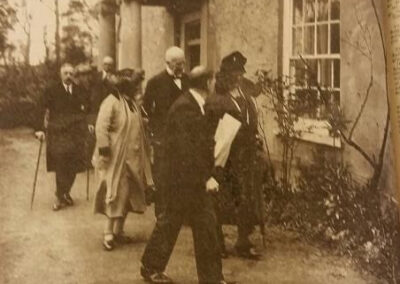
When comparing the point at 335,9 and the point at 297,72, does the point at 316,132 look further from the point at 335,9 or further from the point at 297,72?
the point at 335,9

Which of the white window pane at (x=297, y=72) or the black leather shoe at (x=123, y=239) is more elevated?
the white window pane at (x=297, y=72)

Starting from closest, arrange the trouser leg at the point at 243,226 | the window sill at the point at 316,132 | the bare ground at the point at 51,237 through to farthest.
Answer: the bare ground at the point at 51,237, the trouser leg at the point at 243,226, the window sill at the point at 316,132

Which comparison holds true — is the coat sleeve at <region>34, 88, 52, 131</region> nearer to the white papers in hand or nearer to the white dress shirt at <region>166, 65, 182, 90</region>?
the white dress shirt at <region>166, 65, 182, 90</region>

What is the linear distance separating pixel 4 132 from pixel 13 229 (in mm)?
246

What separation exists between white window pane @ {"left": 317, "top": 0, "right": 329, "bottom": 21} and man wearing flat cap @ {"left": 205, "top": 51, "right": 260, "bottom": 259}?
30 cm

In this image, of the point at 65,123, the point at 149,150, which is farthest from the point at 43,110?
the point at 149,150

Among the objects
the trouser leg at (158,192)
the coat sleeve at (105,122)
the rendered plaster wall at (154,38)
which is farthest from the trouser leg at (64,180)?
the rendered plaster wall at (154,38)

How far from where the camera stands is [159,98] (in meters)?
1.50

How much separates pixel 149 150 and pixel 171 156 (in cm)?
6

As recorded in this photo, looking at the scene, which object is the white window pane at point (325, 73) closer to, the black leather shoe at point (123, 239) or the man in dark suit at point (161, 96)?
the man in dark suit at point (161, 96)

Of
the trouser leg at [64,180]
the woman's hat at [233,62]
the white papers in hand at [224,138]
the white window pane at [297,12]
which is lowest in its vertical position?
the trouser leg at [64,180]

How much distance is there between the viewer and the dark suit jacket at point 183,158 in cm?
150

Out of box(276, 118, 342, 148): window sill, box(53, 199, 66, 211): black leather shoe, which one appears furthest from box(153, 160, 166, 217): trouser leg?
box(276, 118, 342, 148): window sill

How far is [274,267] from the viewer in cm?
156
